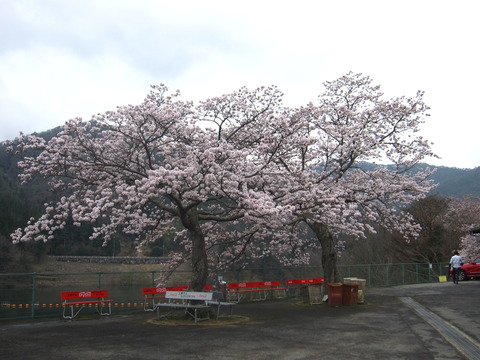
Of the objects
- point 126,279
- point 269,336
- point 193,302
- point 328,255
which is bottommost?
point 126,279

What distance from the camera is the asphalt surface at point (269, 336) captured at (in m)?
8.77

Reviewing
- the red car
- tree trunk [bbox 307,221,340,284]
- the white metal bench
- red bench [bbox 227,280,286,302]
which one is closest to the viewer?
the white metal bench

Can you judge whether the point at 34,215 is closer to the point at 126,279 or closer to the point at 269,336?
the point at 126,279

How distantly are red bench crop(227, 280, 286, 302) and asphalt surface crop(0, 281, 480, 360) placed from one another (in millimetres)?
4761

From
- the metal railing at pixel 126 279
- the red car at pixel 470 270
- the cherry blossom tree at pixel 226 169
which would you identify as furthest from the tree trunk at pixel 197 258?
the red car at pixel 470 270

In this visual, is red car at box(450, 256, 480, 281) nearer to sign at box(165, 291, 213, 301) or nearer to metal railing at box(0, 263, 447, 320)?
metal railing at box(0, 263, 447, 320)

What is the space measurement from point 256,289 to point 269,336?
35.9ft

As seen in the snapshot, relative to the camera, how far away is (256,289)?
21625 millimetres

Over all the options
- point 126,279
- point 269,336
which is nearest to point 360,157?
point 269,336

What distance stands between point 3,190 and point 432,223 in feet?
253

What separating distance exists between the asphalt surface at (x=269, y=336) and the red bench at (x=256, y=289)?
476cm

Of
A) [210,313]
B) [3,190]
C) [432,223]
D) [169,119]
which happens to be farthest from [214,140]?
[3,190]

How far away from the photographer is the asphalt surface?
8.77 metres

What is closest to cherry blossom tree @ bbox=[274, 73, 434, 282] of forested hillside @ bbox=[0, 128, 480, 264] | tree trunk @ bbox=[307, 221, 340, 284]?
tree trunk @ bbox=[307, 221, 340, 284]
